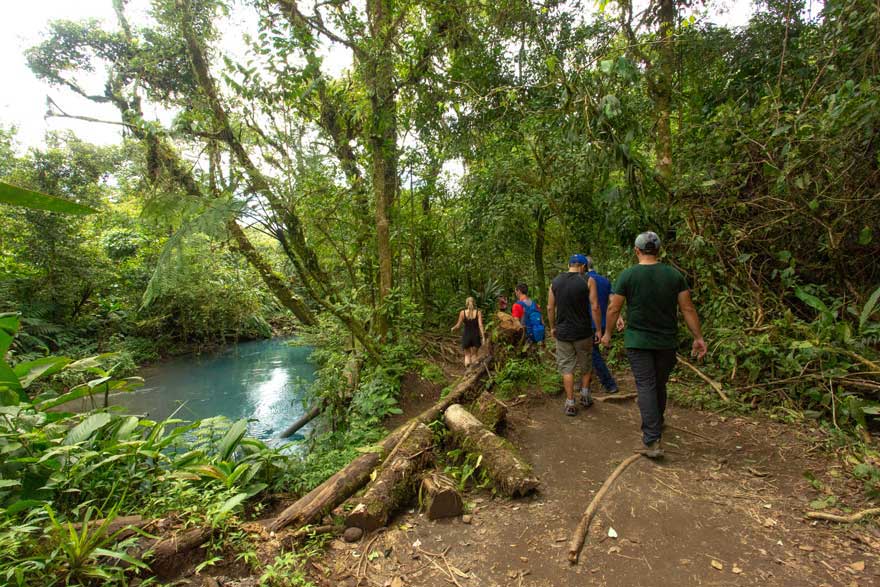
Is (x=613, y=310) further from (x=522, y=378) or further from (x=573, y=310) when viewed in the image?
(x=522, y=378)

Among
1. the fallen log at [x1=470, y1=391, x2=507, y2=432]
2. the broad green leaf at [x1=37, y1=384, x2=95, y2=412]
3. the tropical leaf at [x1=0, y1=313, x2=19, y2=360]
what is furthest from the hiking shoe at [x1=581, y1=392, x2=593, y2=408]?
the tropical leaf at [x1=0, y1=313, x2=19, y2=360]

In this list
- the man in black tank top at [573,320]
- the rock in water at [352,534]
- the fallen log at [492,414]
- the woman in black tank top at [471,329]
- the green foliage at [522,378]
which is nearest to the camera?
the rock in water at [352,534]

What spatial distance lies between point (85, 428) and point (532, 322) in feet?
19.0

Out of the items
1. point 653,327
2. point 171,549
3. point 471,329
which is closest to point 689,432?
point 653,327

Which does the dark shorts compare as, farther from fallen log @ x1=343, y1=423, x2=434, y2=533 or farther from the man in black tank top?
fallen log @ x1=343, y1=423, x2=434, y2=533

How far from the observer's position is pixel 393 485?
3533mm

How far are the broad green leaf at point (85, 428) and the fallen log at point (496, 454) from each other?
3.26 m

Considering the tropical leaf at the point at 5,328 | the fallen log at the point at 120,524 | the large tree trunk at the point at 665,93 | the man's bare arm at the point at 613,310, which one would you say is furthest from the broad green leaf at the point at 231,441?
the large tree trunk at the point at 665,93

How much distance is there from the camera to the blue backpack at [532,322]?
6.95 m

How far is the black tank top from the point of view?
4711 mm

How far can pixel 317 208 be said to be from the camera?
750cm

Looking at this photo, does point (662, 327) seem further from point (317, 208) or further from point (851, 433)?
point (317, 208)

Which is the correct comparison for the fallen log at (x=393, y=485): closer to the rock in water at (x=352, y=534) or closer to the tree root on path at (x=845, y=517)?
the rock in water at (x=352, y=534)

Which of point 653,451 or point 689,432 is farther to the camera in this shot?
point 689,432
